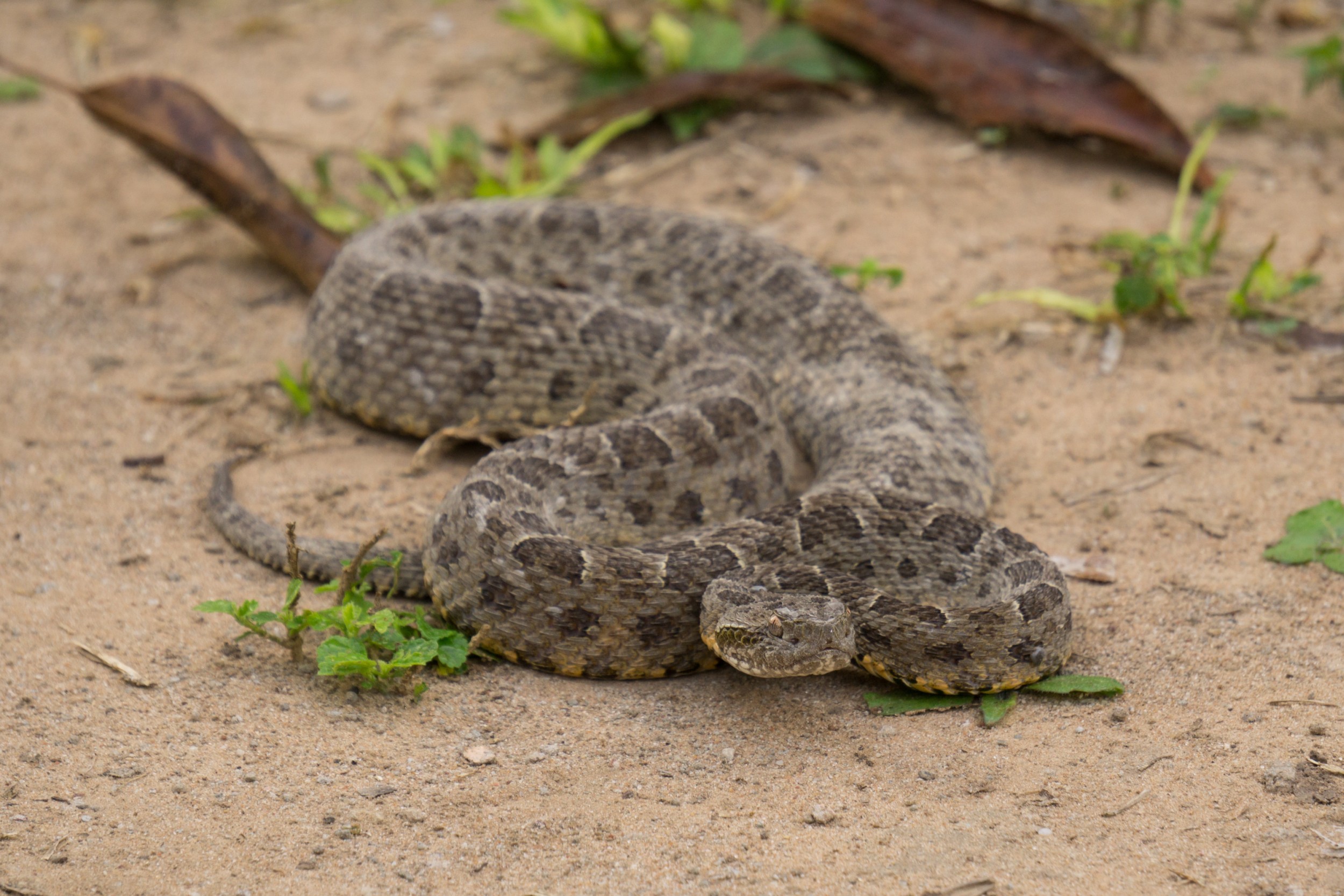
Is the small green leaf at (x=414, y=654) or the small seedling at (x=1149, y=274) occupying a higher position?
the small seedling at (x=1149, y=274)

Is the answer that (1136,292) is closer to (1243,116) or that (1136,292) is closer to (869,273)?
(869,273)

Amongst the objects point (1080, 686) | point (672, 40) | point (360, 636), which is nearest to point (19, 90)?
point (672, 40)

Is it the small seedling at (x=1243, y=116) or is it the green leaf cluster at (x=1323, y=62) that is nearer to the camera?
the green leaf cluster at (x=1323, y=62)

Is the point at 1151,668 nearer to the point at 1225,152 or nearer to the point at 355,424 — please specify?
the point at 355,424

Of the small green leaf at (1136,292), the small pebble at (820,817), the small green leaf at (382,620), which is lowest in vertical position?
the small pebble at (820,817)

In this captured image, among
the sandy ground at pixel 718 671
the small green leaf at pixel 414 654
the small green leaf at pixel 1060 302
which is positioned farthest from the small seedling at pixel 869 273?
the small green leaf at pixel 414 654

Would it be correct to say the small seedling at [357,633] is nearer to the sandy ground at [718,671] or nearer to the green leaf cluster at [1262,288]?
the sandy ground at [718,671]
